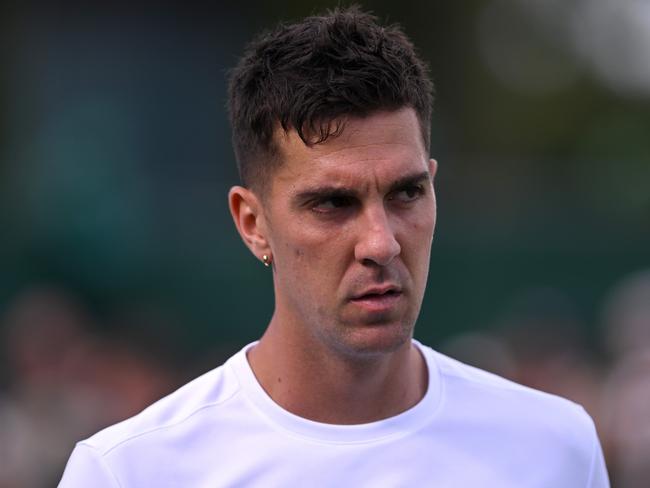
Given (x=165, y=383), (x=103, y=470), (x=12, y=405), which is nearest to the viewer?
(x=103, y=470)

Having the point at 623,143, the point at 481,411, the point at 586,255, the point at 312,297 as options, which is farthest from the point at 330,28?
the point at 623,143

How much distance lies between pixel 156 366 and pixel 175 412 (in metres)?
5.51

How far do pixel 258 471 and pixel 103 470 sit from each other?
17.3 inches

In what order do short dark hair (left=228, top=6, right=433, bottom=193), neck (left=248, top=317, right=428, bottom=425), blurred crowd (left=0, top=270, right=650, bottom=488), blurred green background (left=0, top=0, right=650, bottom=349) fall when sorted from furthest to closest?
1. blurred green background (left=0, top=0, right=650, bottom=349)
2. blurred crowd (left=0, top=270, right=650, bottom=488)
3. neck (left=248, top=317, right=428, bottom=425)
4. short dark hair (left=228, top=6, right=433, bottom=193)

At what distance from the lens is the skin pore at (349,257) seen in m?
2.98

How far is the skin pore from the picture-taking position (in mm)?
2982

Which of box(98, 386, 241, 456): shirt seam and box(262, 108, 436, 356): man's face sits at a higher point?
box(262, 108, 436, 356): man's face

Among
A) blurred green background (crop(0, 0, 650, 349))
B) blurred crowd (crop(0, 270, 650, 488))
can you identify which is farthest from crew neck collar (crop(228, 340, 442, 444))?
blurred green background (crop(0, 0, 650, 349))

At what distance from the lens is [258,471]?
3.00m

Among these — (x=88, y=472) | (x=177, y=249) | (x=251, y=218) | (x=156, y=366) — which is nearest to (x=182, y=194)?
(x=177, y=249)

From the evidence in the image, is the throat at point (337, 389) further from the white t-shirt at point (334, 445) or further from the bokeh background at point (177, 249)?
the bokeh background at point (177, 249)

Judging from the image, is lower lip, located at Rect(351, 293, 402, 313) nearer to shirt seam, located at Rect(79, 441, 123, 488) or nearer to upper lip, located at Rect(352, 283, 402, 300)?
upper lip, located at Rect(352, 283, 402, 300)

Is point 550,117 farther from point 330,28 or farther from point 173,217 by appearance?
point 330,28

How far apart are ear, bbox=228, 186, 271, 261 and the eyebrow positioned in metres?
0.24
